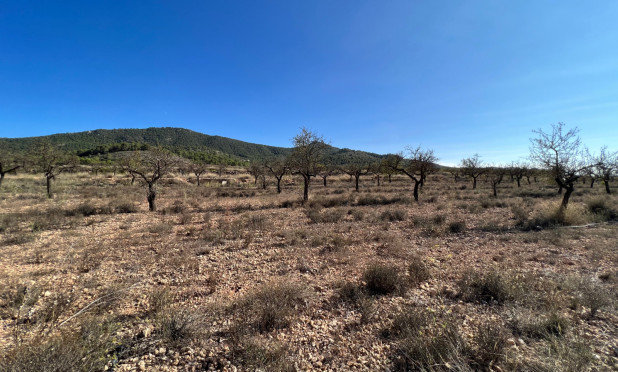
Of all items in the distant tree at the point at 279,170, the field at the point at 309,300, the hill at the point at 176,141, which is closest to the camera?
the field at the point at 309,300

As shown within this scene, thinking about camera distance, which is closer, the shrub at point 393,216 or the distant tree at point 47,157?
the shrub at point 393,216

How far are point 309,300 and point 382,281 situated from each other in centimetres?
184

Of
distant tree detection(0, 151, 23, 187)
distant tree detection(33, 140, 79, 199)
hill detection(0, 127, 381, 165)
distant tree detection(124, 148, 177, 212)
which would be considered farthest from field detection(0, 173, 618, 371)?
hill detection(0, 127, 381, 165)

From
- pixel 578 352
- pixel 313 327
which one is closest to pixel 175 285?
pixel 313 327

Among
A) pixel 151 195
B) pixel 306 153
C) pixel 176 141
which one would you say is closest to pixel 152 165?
pixel 151 195

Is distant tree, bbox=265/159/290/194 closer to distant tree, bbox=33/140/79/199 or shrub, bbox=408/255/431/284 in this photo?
shrub, bbox=408/255/431/284

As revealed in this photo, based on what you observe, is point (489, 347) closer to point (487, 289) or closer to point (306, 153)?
Result: point (487, 289)

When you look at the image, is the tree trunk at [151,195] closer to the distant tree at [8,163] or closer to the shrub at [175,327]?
the shrub at [175,327]

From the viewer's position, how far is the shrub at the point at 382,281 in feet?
17.7

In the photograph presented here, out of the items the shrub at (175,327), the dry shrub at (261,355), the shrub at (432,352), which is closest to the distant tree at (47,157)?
the shrub at (175,327)

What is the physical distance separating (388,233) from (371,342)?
23.9 feet

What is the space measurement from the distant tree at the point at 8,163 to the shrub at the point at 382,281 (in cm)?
3259

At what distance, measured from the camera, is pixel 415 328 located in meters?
3.75

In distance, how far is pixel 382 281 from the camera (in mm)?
5449
